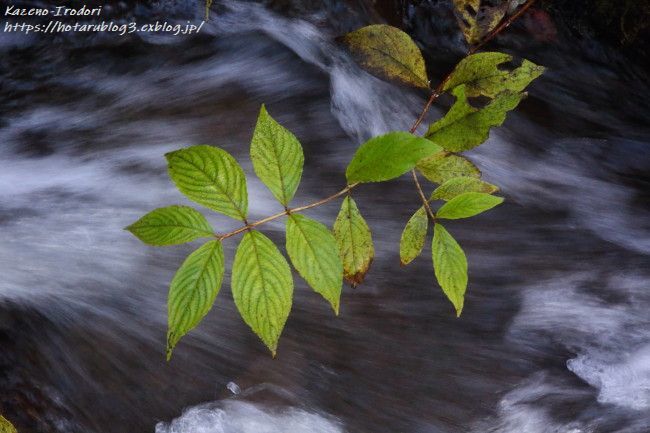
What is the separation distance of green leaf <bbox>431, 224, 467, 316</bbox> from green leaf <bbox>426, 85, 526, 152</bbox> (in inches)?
5.2

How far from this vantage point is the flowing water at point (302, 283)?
3.45ft

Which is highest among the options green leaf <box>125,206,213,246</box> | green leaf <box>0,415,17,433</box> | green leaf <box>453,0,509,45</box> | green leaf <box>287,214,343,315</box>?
green leaf <box>453,0,509,45</box>

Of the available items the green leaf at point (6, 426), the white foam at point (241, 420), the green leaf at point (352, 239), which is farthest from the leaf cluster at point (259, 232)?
the green leaf at point (6, 426)

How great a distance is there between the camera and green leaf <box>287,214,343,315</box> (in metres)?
0.73

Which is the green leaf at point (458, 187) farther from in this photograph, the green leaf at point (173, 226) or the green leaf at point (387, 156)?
the green leaf at point (173, 226)

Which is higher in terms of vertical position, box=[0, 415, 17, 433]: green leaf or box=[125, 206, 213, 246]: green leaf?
box=[125, 206, 213, 246]: green leaf

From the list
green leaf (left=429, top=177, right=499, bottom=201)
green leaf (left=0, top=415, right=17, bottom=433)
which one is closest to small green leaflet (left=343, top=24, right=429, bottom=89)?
green leaf (left=429, top=177, right=499, bottom=201)

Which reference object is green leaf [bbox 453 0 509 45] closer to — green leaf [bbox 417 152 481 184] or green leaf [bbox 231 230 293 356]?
green leaf [bbox 417 152 481 184]

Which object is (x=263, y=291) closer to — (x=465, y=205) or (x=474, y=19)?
(x=465, y=205)

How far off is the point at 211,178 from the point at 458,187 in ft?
1.27

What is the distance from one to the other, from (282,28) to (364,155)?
101cm

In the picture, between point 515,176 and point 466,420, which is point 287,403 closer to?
point 466,420

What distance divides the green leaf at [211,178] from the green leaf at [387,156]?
5.4 inches

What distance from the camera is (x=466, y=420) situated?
105 centimetres
